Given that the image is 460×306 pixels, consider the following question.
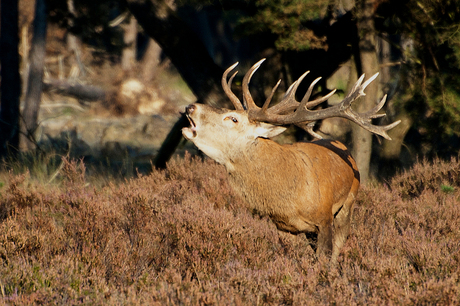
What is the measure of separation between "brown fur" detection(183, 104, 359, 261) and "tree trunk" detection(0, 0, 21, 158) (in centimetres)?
646

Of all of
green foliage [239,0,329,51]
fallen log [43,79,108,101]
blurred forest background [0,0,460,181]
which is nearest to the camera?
green foliage [239,0,329,51]

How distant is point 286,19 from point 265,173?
2943 mm

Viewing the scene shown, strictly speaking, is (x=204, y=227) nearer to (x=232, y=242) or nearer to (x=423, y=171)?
(x=232, y=242)

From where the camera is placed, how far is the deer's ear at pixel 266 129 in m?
4.90

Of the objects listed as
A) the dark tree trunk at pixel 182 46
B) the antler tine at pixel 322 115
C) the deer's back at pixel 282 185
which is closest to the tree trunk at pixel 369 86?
the dark tree trunk at pixel 182 46

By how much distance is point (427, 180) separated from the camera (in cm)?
708

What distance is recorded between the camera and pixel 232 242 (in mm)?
4480

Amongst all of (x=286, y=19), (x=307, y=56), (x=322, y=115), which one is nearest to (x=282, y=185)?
(x=322, y=115)

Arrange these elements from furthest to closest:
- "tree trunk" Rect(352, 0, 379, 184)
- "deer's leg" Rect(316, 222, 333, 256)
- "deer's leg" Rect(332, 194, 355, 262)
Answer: "tree trunk" Rect(352, 0, 379, 184), "deer's leg" Rect(332, 194, 355, 262), "deer's leg" Rect(316, 222, 333, 256)

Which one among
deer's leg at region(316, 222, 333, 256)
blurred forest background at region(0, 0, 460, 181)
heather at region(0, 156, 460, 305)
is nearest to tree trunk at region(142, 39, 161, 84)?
blurred forest background at region(0, 0, 460, 181)

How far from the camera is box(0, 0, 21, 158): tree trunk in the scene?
10.0 m

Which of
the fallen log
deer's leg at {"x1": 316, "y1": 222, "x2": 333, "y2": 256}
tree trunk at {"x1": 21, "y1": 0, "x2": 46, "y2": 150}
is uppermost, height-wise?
deer's leg at {"x1": 316, "y1": 222, "x2": 333, "y2": 256}

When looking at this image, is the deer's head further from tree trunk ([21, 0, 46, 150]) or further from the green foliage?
tree trunk ([21, 0, 46, 150])

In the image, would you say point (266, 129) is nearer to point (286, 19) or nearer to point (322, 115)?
point (322, 115)
